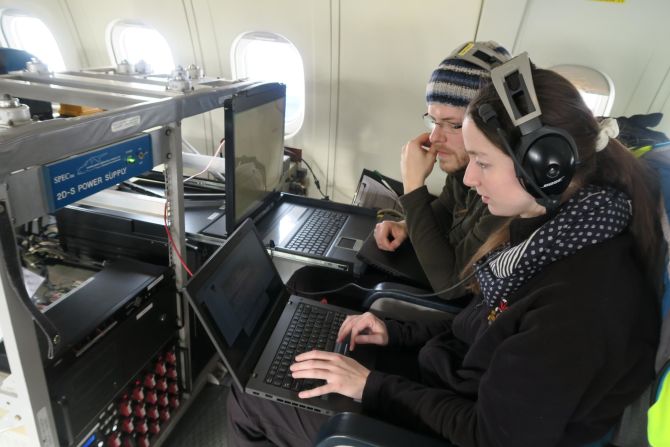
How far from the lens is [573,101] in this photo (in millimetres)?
780

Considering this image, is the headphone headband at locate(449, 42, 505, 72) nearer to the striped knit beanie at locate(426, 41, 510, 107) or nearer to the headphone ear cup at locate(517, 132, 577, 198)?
the striped knit beanie at locate(426, 41, 510, 107)

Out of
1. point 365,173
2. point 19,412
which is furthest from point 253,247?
point 365,173

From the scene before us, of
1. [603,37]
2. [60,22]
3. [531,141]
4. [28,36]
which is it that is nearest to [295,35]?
[603,37]

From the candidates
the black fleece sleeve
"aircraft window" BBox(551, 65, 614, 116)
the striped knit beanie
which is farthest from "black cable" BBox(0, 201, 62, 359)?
"aircraft window" BBox(551, 65, 614, 116)

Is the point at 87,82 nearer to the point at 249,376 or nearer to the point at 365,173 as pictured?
the point at 249,376

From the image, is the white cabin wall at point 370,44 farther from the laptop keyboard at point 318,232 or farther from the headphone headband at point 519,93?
the headphone headband at point 519,93

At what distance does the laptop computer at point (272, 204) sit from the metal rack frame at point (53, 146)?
0.45 feet

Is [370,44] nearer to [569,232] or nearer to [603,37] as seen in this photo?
[603,37]

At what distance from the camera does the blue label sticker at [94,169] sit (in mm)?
819

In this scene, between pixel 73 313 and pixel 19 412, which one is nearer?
pixel 19 412

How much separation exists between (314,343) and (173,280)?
1.74ft

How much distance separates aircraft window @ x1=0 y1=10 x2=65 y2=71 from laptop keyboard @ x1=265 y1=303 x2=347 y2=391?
3.32m

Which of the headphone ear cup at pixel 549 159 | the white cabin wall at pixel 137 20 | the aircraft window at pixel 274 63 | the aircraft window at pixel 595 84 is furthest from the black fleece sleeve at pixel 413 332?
the white cabin wall at pixel 137 20

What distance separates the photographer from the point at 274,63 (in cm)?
309
